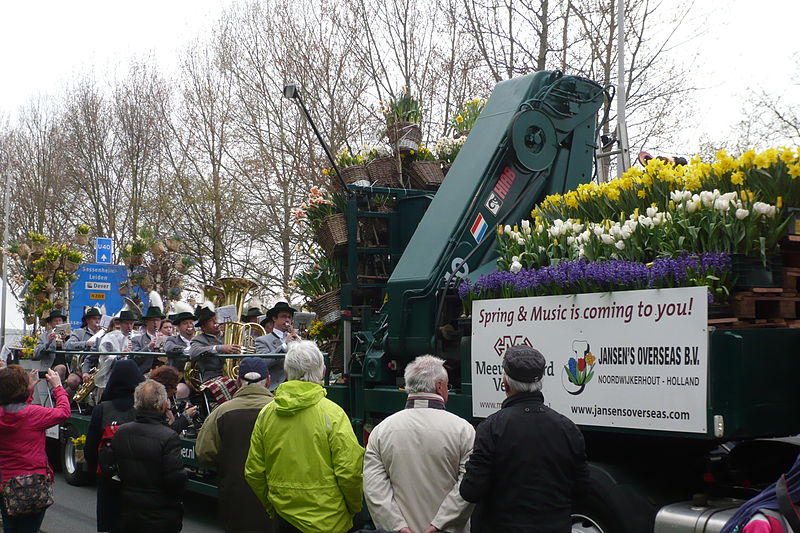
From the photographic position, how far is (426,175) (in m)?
8.87

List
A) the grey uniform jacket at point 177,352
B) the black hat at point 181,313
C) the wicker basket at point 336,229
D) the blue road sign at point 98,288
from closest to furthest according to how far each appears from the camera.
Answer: the wicker basket at point 336,229 < the grey uniform jacket at point 177,352 < the black hat at point 181,313 < the blue road sign at point 98,288

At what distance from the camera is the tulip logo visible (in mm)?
5645

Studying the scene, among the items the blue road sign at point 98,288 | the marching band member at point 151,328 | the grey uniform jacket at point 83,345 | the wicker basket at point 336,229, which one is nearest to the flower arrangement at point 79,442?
the grey uniform jacket at point 83,345

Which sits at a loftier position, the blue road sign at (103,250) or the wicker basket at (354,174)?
the blue road sign at (103,250)

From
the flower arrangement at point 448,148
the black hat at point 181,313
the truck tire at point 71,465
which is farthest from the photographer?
the truck tire at point 71,465

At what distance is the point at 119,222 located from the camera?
39.7 m

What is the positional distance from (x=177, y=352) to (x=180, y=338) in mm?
584

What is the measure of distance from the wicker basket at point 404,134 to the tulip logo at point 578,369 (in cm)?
392

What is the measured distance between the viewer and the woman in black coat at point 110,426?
680 centimetres

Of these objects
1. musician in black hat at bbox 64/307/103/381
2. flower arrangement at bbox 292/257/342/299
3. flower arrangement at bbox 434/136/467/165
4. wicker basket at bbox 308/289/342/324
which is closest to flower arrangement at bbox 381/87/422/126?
flower arrangement at bbox 434/136/467/165

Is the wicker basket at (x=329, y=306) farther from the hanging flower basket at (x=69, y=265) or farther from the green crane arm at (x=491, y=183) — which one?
the hanging flower basket at (x=69, y=265)

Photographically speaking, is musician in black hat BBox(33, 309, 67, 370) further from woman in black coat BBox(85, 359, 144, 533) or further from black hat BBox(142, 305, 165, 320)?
woman in black coat BBox(85, 359, 144, 533)

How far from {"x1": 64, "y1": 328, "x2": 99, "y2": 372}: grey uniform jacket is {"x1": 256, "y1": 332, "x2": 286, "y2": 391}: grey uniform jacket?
175 inches

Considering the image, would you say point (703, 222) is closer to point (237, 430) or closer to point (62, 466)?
point (237, 430)
